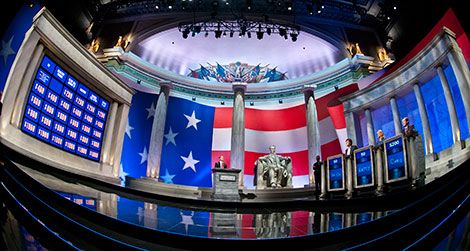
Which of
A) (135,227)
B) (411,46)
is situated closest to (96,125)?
(135,227)

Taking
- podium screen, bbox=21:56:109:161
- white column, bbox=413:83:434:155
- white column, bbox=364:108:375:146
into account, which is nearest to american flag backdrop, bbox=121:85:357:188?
white column, bbox=364:108:375:146

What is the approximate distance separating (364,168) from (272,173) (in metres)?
5.80

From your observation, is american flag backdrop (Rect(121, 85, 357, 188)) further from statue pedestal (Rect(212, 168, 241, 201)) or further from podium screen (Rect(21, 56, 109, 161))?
statue pedestal (Rect(212, 168, 241, 201))

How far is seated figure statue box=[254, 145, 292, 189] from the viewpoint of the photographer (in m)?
12.6

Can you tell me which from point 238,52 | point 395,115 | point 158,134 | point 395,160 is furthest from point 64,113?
point 238,52

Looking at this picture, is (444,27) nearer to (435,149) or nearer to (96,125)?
(435,149)

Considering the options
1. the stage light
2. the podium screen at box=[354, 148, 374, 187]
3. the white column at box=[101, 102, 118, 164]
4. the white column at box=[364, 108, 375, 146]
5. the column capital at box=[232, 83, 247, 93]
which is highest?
the stage light

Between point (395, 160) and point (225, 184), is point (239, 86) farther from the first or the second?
point (395, 160)

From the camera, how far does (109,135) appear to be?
36.0 ft

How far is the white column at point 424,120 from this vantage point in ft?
34.2

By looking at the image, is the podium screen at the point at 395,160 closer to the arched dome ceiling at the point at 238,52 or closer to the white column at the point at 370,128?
the white column at the point at 370,128

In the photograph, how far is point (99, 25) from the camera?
17.5 m

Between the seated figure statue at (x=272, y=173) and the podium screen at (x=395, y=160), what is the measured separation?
6336 millimetres

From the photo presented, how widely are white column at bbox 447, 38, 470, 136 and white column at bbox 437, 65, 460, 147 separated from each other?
0.52m
